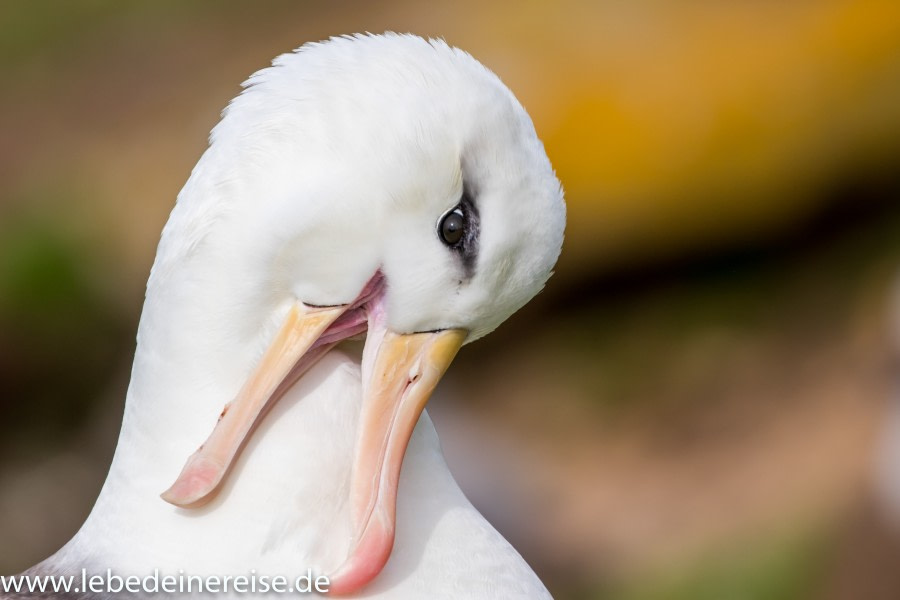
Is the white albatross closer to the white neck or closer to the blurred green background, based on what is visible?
the white neck

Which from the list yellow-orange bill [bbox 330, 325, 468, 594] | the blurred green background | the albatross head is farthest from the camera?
the blurred green background

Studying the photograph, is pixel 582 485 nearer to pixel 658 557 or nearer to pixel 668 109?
pixel 658 557

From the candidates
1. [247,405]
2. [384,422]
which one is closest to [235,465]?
[247,405]

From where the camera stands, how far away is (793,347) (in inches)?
193

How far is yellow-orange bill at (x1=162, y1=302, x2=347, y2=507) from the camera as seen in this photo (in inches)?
69.8

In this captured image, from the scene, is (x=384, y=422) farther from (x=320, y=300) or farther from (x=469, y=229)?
(x=469, y=229)

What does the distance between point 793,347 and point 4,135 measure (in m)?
3.26

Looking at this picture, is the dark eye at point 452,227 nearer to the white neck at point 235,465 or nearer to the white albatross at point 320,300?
the white albatross at point 320,300

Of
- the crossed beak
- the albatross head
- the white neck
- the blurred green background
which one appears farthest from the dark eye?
the blurred green background

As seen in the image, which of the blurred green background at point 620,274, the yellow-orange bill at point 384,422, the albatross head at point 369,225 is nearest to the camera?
the albatross head at point 369,225

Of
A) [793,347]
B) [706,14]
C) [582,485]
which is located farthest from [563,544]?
[706,14]

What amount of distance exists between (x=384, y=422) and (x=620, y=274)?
3036 mm

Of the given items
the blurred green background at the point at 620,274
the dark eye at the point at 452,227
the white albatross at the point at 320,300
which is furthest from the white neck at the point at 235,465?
the blurred green background at the point at 620,274

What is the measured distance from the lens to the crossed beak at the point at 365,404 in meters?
1.78
